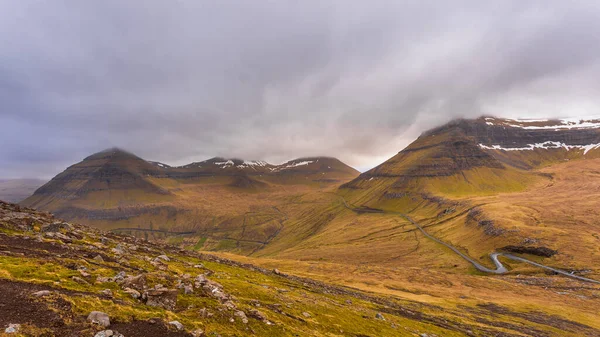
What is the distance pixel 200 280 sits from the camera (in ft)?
110

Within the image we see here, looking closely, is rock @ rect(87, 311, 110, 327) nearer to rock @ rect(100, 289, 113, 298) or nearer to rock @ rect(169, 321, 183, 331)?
rock @ rect(169, 321, 183, 331)

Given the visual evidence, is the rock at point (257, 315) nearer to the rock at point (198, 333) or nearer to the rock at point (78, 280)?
the rock at point (198, 333)

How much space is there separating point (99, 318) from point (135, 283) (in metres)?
9.20

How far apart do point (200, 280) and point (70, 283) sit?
42.7ft

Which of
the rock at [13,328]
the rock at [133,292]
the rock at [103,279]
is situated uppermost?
the rock at [13,328]

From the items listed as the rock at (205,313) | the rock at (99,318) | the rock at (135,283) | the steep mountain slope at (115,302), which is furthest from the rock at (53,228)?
the rock at (205,313)

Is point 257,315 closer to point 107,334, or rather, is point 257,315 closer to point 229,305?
point 229,305

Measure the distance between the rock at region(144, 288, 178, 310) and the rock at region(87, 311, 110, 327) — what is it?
5.84 metres

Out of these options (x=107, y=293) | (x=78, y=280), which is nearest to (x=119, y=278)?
(x=78, y=280)

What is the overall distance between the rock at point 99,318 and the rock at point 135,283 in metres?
7.94

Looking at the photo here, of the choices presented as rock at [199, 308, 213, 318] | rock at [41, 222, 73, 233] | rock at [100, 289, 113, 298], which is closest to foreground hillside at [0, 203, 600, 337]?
rock at [100, 289, 113, 298]

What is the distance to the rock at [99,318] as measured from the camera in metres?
18.3

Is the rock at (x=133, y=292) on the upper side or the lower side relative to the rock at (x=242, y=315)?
upper

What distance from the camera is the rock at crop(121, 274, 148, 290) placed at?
86.8ft
